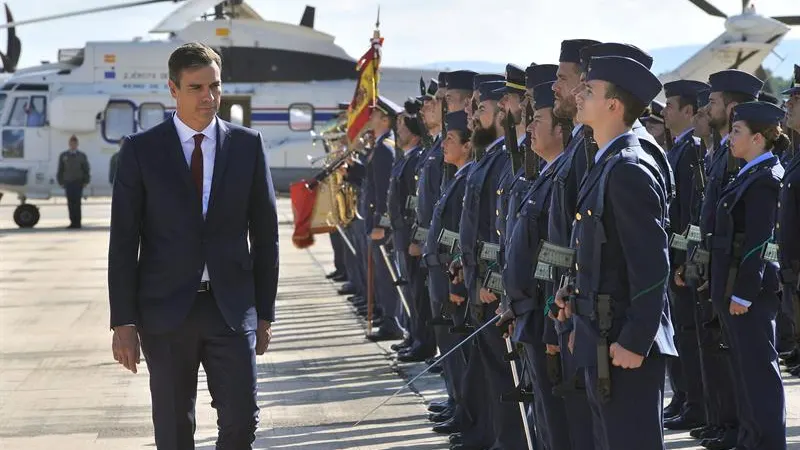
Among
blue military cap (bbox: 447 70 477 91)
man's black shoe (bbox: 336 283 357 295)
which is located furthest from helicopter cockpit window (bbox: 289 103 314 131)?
blue military cap (bbox: 447 70 477 91)

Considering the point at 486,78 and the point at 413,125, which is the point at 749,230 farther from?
the point at 413,125

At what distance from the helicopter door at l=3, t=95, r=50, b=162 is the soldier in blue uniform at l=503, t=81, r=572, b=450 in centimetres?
2455

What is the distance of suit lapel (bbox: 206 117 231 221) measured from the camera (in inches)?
222

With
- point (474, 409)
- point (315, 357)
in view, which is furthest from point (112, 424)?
point (315, 357)

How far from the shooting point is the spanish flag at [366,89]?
13852 millimetres

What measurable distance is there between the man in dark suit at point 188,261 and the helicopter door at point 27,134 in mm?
24852

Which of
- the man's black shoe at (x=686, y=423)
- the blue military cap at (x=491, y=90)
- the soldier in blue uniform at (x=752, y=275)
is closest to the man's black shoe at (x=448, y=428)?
the man's black shoe at (x=686, y=423)

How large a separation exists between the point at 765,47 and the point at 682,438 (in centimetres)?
1989

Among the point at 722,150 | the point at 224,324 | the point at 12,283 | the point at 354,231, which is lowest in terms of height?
the point at 12,283

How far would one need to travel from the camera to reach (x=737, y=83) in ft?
27.5

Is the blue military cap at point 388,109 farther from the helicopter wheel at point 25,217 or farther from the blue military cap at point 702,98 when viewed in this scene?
the helicopter wheel at point 25,217

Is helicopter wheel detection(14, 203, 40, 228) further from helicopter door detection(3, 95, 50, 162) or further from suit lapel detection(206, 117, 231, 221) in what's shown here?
suit lapel detection(206, 117, 231, 221)

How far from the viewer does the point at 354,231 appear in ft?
52.1

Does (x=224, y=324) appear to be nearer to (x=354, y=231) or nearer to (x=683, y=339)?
(x=683, y=339)
